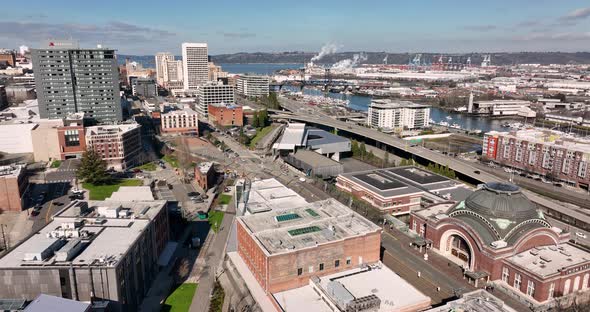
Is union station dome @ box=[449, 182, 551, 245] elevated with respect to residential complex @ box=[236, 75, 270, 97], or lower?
lower

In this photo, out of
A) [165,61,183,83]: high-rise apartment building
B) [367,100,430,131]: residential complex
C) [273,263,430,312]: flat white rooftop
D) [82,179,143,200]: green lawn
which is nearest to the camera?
[273,263,430,312]: flat white rooftop

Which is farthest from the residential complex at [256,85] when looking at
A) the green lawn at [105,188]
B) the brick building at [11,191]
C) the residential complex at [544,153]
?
the brick building at [11,191]

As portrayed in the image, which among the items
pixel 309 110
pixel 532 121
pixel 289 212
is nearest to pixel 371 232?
pixel 289 212

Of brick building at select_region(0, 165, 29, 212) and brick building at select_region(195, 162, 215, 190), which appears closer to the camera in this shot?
brick building at select_region(0, 165, 29, 212)

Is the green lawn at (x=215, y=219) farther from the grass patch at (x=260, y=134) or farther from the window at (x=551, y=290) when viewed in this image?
the grass patch at (x=260, y=134)

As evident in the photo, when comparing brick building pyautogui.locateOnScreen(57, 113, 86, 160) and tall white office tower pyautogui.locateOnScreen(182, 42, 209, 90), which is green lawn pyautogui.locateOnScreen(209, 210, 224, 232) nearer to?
brick building pyautogui.locateOnScreen(57, 113, 86, 160)

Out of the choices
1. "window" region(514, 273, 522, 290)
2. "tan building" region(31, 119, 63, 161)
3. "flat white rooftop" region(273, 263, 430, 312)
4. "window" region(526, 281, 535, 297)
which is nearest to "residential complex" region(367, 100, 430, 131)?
"tan building" region(31, 119, 63, 161)
